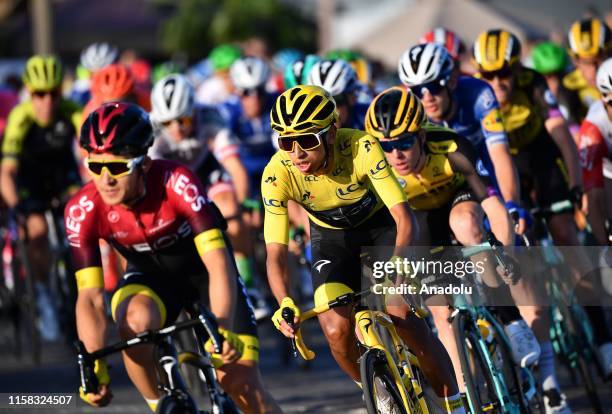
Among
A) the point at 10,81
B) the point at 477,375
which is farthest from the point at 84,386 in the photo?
the point at 10,81

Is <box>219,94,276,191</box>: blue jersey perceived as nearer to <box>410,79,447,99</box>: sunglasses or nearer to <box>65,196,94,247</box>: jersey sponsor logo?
<box>410,79,447,99</box>: sunglasses

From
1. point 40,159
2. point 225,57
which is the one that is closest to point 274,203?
point 40,159

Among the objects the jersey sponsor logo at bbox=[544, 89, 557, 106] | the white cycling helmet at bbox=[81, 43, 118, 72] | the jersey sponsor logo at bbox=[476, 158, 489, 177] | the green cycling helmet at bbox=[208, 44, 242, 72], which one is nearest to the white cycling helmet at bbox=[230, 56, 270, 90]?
the jersey sponsor logo at bbox=[544, 89, 557, 106]

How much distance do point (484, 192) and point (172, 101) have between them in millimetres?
3304

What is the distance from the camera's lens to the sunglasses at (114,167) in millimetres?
6461

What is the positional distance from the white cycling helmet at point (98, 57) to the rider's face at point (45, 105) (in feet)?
13.7

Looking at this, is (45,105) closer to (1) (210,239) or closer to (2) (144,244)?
(2) (144,244)

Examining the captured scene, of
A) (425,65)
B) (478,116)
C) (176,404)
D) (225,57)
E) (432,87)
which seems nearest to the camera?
(176,404)

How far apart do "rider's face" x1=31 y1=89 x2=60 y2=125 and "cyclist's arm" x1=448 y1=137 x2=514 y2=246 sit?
5239 millimetres

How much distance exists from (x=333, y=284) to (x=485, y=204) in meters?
1.20

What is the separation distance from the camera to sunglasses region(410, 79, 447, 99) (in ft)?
27.8

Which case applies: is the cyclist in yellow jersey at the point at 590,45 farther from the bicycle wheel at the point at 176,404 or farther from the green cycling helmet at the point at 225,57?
the green cycling helmet at the point at 225,57

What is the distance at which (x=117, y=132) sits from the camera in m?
6.48

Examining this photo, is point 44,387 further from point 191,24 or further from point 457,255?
point 191,24
